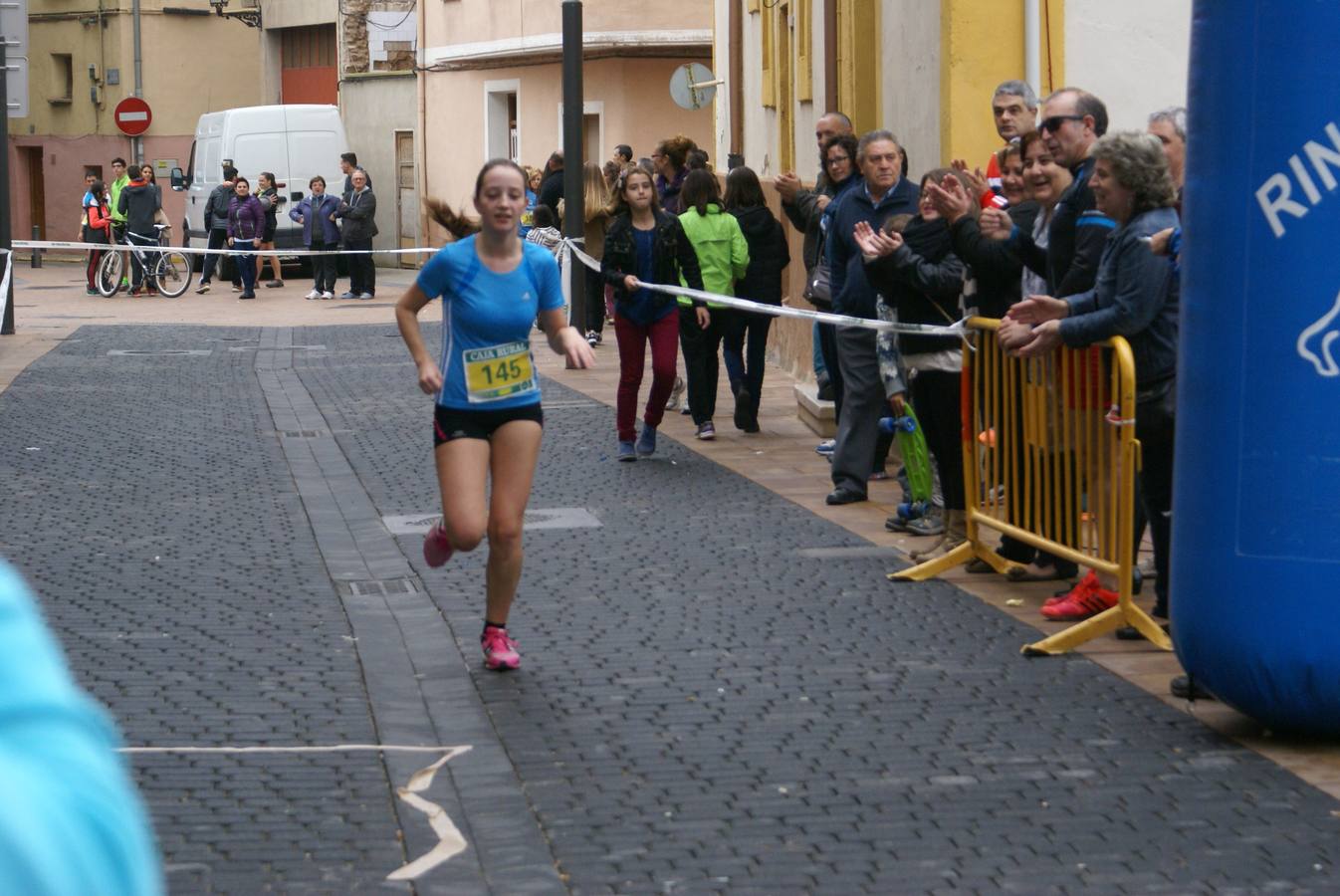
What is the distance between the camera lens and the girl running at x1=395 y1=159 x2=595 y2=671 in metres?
6.92

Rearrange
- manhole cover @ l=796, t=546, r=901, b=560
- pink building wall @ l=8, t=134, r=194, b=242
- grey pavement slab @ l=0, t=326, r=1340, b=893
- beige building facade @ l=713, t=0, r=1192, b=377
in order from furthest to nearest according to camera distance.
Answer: pink building wall @ l=8, t=134, r=194, b=242 < beige building facade @ l=713, t=0, r=1192, b=377 < manhole cover @ l=796, t=546, r=901, b=560 < grey pavement slab @ l=0, t=326, r=1340, b=893

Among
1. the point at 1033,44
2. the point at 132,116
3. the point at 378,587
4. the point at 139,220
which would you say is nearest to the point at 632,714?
the point at 378,587

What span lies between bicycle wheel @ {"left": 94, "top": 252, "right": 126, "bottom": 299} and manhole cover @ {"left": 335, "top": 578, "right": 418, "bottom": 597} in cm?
2518

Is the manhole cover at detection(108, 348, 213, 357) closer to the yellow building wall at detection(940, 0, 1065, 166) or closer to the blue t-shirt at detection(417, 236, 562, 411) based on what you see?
the yellow building wall at detection(940, 0, 1065, 166)

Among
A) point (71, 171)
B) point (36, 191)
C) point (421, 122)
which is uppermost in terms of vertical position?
point (421, 122)

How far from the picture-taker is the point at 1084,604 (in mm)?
7676

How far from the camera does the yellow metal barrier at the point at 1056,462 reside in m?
7.05

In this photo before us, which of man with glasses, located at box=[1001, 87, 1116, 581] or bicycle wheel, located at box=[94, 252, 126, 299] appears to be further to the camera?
bicycle wheel, located at box=[94, 252, 126, 299]

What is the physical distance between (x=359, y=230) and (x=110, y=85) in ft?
74.2

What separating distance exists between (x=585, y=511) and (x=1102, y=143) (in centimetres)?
439

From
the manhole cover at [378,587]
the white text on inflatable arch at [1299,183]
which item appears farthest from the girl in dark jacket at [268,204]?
→ the white text on inflatable arch at [1299,183]

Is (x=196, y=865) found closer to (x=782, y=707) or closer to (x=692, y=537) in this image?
(x=782, y=707)

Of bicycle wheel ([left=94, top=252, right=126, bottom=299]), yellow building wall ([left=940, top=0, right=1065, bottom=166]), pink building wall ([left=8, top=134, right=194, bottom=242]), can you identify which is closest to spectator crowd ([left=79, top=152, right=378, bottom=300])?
bicycle wheel ([left=94, top=252, right=126, bottom=299])

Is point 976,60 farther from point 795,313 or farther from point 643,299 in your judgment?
point 643,299
